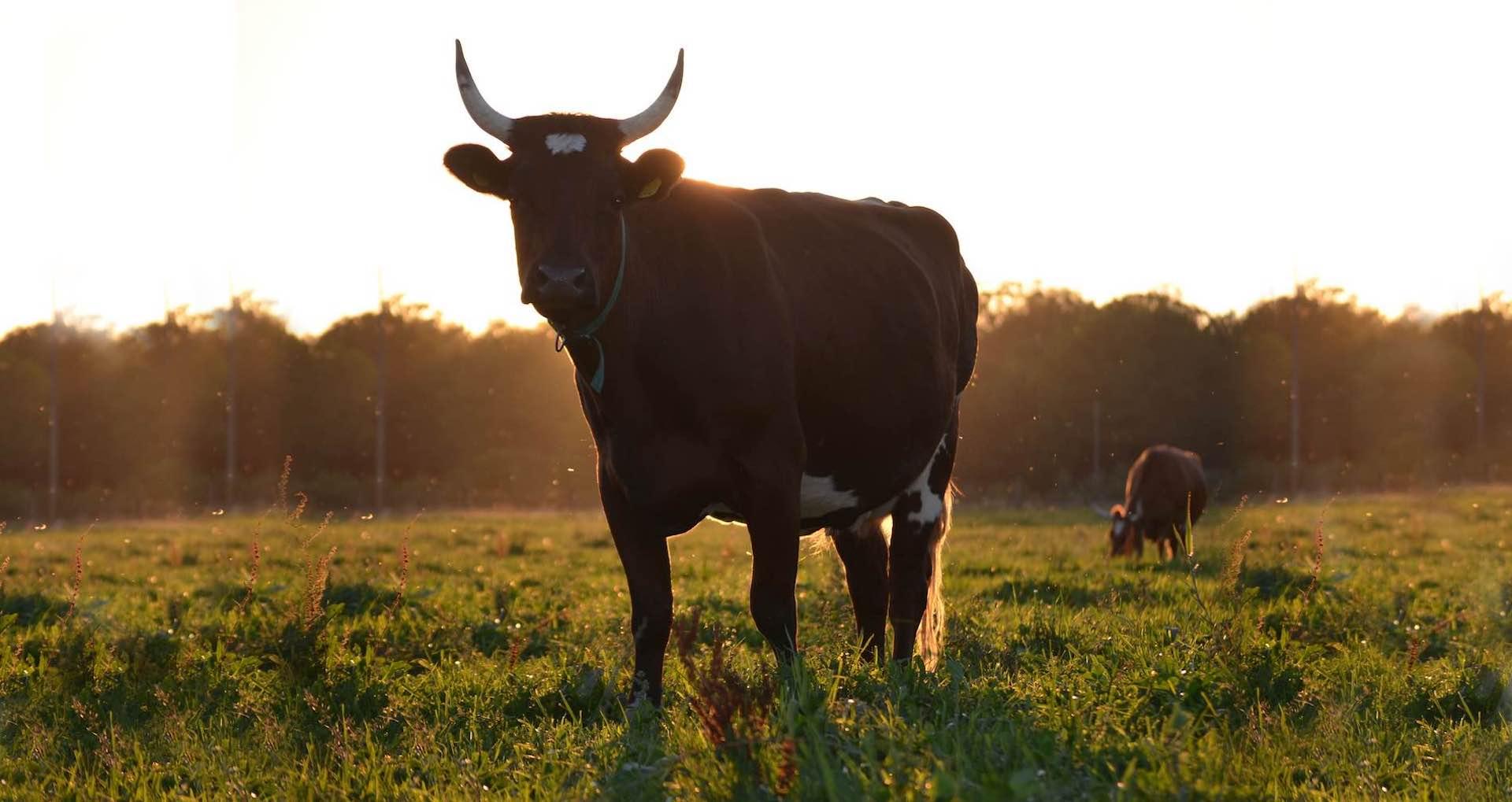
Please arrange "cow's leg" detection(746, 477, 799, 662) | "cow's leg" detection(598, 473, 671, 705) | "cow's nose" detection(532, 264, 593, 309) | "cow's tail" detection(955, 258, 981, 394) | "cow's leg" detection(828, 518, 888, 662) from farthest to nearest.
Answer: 1. "cow's tail" detection(955, 258, 981, 394)
2. "cow's leg" detection(828, 518, 888, 662)
3. "cow's leg" detection(598, 473, 671, 705)
4. "cow's leg" detection(746, 477, 799, 662)
5. "cow's nose" detection(532, 264, 593, 309)

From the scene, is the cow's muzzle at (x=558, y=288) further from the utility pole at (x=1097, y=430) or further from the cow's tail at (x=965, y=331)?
the utility pole at (x=1097, y=430)

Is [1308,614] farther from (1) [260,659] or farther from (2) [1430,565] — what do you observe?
(2) [1430,565]

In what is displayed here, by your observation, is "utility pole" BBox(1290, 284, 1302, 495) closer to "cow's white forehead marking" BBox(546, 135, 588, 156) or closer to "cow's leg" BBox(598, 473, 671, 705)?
"cow's leg" BBox(598, 473, 671, 705)

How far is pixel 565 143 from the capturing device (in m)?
5.24

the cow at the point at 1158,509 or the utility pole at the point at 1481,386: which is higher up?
the utility pole at the point at 1481,386

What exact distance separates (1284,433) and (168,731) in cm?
4398

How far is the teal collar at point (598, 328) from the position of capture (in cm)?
532

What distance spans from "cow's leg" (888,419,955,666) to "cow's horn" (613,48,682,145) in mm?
2675

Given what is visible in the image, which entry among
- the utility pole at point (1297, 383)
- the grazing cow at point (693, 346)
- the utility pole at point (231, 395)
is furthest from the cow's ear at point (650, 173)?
the utility pole at point (1297, 383)

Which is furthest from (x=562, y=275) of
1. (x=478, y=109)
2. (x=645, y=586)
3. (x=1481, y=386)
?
(x=1481, y=386)

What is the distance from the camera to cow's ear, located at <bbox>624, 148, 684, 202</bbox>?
17.5ft

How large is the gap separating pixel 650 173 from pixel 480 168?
674 mm

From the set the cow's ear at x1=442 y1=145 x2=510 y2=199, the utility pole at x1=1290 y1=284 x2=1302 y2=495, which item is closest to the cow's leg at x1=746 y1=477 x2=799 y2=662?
the cow's ear at x1=442 y1=145 x2=510 y2=199

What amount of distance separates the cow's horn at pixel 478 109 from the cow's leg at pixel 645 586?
5.01 feet
